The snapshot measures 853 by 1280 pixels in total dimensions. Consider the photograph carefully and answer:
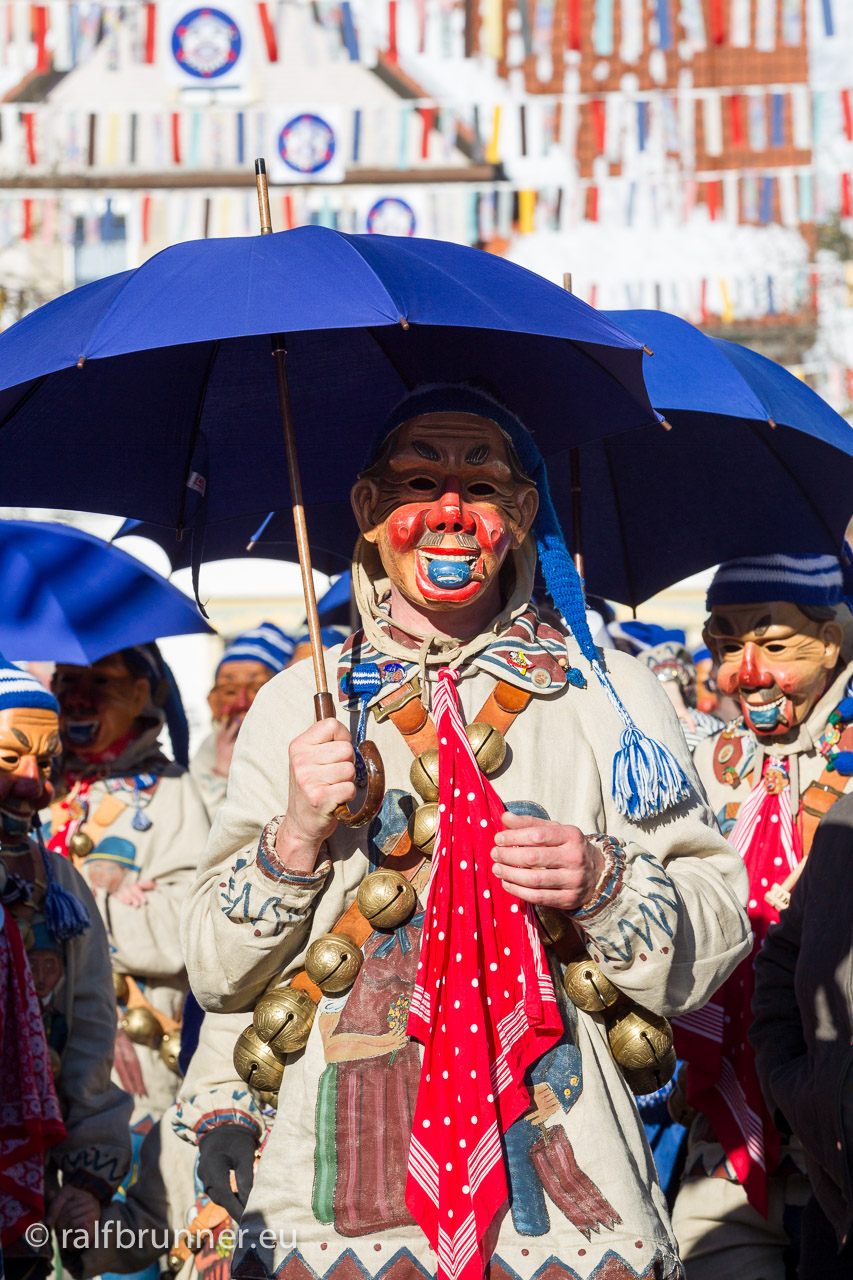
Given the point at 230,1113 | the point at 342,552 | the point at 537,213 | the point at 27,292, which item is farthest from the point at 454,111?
the point at 230,1113

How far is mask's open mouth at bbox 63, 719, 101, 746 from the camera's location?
6.03m

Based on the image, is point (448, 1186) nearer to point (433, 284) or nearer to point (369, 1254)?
point (369, 1254)

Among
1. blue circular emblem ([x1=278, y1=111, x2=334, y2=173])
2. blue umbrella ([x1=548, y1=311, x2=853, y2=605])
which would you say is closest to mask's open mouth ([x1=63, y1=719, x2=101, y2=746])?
blue umbrella ([x1=548, y1=311, x2=853, y2=605])

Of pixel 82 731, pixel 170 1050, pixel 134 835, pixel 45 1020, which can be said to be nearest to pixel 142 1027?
pixel 170 1050

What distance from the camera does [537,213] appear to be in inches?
882

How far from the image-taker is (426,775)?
113 inches

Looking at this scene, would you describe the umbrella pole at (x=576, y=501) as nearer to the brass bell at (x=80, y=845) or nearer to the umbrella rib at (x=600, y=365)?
the umbrella rib at (x=600, y=365)

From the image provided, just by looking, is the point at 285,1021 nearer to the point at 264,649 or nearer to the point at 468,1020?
the point at 468,1020

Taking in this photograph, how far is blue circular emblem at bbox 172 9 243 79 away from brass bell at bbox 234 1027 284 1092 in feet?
73.4

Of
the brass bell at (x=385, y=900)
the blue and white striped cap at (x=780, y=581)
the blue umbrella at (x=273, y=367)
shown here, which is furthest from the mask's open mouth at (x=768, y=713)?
the brass bell at (x=385, y=900)

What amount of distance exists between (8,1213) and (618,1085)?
1875 mm

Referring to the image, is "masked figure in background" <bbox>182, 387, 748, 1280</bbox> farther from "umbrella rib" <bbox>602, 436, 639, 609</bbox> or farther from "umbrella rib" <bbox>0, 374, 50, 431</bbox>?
"umbrella rib" <bbox>602, 436, 639, 609</bbox>

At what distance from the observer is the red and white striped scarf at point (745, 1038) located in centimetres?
418

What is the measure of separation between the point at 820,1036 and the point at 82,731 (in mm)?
3462
